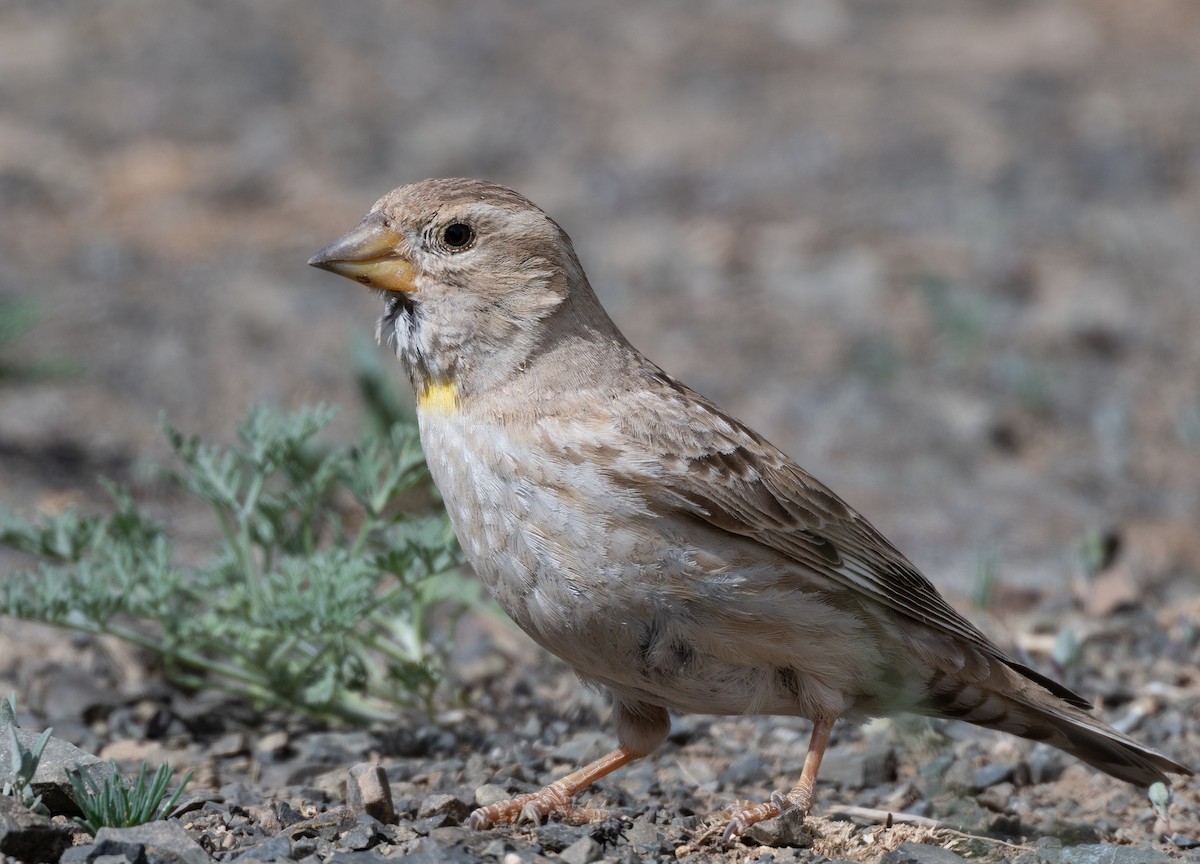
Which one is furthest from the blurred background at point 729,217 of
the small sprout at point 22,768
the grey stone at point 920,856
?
the small sprout at point 22,768

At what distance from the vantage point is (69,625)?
195 inches

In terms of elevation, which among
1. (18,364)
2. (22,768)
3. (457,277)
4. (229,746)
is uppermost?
(457,277)

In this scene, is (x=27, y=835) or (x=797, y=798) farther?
(x=797, y=798)

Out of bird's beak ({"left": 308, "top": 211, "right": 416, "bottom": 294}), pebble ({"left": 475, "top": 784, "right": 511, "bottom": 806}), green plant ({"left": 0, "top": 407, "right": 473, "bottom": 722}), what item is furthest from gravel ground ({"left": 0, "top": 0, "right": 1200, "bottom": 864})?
bird's beak ({"left": 308, "top": 211, "right": 416, "bottom": 294})

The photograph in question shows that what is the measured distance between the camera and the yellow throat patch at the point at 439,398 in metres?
4.49

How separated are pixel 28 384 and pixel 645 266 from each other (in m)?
4.43

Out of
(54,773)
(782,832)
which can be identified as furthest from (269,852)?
(782,832)

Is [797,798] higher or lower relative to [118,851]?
higher

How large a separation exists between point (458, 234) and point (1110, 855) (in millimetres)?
2517

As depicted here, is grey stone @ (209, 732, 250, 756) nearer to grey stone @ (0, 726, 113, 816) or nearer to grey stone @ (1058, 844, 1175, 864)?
grey stone @ (0, 726, 113, 816)

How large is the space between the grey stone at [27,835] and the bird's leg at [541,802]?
3.58 ft

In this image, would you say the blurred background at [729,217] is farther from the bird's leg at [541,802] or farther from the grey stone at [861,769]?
the bird's leg at [541,802]

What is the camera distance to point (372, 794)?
422 centimetres

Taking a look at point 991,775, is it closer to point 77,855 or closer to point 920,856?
point 920,856
